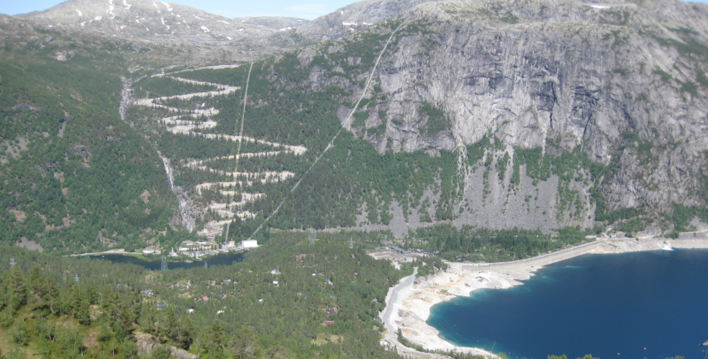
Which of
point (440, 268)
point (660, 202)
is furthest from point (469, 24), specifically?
point (440, 268)

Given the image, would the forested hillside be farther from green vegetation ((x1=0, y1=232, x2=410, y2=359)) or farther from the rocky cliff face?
the rocky cliff face

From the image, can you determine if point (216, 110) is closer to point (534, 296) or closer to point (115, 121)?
point (115, 121)

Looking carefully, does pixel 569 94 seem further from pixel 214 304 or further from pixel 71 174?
pixel 71 174

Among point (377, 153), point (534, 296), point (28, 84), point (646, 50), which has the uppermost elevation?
point (646, 50)

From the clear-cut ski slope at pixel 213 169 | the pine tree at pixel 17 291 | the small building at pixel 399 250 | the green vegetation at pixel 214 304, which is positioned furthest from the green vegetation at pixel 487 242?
the pine tree at pixel 17 291

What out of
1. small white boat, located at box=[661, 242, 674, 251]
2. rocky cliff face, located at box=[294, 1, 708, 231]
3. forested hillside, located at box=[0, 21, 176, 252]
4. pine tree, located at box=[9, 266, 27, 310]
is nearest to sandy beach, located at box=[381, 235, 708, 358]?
small white boat, located at box=[661, 242, 674, 251]

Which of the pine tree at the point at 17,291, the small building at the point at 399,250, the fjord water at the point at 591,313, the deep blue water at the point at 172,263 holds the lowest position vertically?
the fjord water at the point at 591,313

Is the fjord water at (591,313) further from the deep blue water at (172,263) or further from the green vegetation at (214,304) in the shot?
the deep blue water at (172,263)
